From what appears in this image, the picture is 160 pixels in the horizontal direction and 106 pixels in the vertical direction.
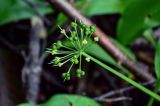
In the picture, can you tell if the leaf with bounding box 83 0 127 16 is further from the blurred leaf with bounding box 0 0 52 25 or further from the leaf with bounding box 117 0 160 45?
the blurred leaf with bounding box 0 0 52 25

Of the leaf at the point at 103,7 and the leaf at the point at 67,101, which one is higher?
the leaf at the point at 103,7

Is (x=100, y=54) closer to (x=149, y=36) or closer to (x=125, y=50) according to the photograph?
(x=125, y=50)

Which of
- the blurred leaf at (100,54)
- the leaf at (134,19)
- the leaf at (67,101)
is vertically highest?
A: the leaf at (134,19)

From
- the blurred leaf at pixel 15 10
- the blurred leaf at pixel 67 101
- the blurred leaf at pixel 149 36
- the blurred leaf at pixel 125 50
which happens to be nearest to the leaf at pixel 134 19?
the blurred leaf at pixel 125 50

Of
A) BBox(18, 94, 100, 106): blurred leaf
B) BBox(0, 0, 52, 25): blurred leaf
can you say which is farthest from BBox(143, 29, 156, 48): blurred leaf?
BBox(18, 94, 100, 106): blurred leaf

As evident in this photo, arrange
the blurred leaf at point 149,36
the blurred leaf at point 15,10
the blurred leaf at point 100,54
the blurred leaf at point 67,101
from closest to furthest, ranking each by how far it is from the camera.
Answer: the blurred leaf at point 67,101, the blurred leaf at point 100,54, the blurred leaf at point 15,10, the blurred leaf at point 149,36

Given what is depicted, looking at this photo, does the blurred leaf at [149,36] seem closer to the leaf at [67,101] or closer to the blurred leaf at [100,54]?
the blurred leaf at [100,54]

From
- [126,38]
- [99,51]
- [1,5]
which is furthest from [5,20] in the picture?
[126,38]

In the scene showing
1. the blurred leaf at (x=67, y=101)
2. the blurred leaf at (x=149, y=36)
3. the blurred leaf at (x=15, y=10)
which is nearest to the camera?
the blurred leaf at (x=67, y=101)
